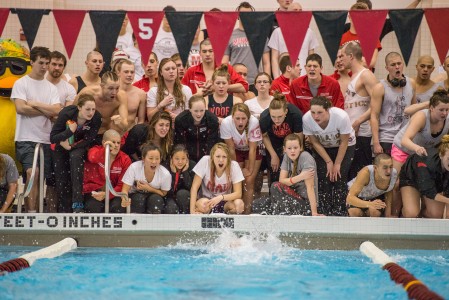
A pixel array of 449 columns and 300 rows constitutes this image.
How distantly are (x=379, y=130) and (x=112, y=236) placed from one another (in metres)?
3.11

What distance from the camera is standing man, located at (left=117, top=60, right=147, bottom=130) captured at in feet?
27.9

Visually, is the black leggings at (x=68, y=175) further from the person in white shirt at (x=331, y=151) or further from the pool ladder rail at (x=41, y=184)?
the person in white shirt at (x=331, y=151)

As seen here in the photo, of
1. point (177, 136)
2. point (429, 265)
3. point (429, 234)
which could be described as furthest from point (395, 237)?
point (177, 136)

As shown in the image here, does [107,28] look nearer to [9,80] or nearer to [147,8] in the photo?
[9,80]

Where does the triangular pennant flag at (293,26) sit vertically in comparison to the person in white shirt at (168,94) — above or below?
above

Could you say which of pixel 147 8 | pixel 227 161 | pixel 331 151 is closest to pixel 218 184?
pixel 227 161

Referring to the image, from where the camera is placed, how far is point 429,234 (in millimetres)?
7457

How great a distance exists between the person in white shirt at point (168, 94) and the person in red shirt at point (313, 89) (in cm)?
120

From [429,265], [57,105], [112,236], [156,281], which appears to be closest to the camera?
[156,281]

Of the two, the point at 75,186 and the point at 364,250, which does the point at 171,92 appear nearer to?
the point at 75,186

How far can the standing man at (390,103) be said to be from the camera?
834 cm

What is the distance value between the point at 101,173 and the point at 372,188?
2.82 m

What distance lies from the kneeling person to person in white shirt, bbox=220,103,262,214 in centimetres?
110

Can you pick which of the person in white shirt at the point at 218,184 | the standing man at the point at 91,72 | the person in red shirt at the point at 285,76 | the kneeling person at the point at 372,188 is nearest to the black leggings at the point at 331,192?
the kneeling person at the point at 372,188
